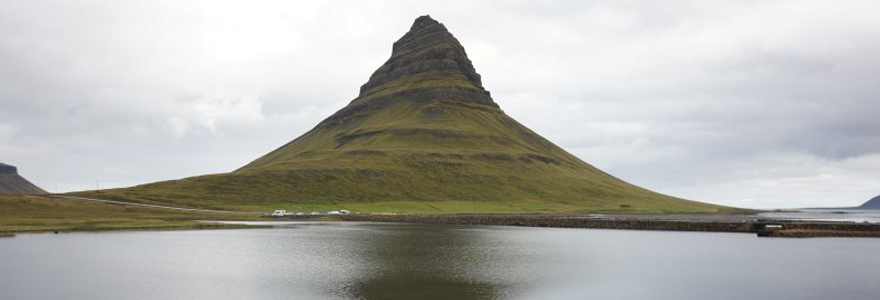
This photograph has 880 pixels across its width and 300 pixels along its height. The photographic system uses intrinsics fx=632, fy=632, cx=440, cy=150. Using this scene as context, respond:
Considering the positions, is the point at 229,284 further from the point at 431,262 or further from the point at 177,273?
the point at 431,262

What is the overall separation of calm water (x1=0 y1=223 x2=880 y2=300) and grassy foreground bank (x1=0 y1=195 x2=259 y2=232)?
58.6 feet

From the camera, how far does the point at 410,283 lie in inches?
1961

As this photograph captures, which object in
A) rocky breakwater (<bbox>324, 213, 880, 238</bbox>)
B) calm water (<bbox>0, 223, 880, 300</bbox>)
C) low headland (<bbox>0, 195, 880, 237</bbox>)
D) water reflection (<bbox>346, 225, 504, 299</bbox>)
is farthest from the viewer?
rocky breakwater (<bbox>324, 213, 880, 238</bbox>)

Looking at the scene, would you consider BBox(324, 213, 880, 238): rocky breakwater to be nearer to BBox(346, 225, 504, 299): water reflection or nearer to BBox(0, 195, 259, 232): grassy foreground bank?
BBox(0, 195, 259, 232): grassy foreground bank

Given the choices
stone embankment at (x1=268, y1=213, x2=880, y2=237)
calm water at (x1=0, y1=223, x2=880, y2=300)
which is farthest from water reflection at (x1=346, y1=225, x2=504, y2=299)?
stone embankment at (x1=268, y1=213, x2=880, y2=237)

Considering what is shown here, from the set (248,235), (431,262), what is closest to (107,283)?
(431,262)

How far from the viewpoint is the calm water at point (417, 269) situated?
46375 mm

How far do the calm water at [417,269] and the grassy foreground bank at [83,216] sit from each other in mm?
17847

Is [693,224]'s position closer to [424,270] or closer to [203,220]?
[424,270]

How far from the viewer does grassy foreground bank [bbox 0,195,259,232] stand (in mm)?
111375

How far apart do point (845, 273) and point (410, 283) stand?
42.1 meters

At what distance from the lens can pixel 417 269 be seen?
2308 inches

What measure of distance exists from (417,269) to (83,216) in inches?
4403

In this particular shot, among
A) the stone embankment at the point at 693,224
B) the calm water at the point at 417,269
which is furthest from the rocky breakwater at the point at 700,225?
the calm water at the point at 417,269
